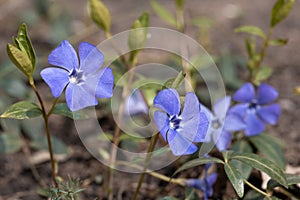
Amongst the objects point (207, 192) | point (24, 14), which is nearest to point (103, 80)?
point (207, 192)

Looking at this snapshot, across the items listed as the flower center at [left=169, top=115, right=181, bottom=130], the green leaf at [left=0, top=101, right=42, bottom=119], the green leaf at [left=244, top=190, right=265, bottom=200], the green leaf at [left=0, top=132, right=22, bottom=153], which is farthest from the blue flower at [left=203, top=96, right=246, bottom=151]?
the green leaf at [left=0, top=132, right=22, bottom=153]

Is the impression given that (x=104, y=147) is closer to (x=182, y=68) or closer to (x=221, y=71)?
(x=182, y=68)

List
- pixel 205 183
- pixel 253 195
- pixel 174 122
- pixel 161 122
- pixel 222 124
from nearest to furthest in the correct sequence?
pixel 161 122
pixel 174 122
pixel 253 195
pixel 205 183
pixel 222 124

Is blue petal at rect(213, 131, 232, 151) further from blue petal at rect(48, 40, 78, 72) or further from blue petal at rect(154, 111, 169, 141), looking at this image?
blue petal at rect(48, 40, 78, 72)

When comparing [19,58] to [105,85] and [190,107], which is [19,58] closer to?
[105,85]

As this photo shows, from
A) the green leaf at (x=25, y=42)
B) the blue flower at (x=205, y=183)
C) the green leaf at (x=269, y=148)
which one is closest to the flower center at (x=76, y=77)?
the green leaf at (x=25, y=42)

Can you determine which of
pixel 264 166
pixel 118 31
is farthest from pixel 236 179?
pixel 118 31
